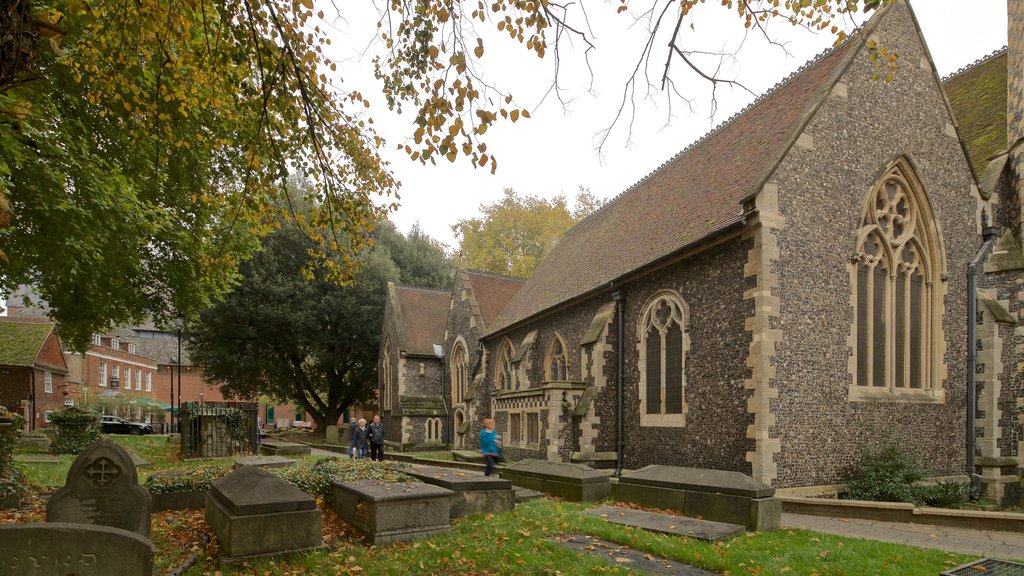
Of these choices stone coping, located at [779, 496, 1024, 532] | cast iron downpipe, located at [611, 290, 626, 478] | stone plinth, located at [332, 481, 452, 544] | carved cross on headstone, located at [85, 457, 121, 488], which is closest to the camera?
carved cross on headstone, located at [85, 457, 121, 488]

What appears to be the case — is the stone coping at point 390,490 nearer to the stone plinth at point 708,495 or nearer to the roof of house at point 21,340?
the stone plinth at point 708,495

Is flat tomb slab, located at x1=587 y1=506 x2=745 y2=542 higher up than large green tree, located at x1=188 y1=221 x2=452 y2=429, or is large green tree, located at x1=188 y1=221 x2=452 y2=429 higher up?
large green tree, located at x1=188 y1=221 x2=452 y2=429

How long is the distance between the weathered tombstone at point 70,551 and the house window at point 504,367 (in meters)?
19.3

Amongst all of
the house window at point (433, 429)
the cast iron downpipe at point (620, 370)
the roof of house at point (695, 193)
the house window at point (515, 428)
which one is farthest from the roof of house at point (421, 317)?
the cast iron downpipe at point (620, 370)

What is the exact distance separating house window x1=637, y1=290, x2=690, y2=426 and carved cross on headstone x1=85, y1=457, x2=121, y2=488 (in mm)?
10337

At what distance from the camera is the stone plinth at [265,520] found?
652cm

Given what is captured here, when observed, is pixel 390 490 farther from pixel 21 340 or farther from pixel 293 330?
pixel 21 340

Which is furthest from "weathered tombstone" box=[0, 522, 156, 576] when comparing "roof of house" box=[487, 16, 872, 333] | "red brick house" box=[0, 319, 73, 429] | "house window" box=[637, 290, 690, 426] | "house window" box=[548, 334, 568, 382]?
"red brick house" box=[0, 319, 73, 429]

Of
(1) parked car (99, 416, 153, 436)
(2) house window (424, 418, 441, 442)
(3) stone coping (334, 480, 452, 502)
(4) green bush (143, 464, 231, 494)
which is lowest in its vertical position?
(1) parked car (99, 416, 153, 436)

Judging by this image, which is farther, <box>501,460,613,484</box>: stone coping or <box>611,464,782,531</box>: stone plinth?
<box>501,460,613,484</box>: stone coping

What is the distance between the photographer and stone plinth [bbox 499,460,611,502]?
11172 millimetres

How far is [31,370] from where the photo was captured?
32.6 meters

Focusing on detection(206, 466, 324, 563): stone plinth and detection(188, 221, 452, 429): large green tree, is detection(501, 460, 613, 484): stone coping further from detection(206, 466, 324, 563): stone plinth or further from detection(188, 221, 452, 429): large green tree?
detection(188, 221, 452, 429): large green tree

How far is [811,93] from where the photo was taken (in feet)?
46.1
